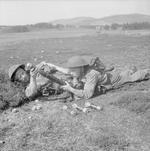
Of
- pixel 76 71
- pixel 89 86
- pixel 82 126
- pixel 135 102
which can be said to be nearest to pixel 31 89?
pixel 76 71

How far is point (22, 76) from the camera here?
6293mm

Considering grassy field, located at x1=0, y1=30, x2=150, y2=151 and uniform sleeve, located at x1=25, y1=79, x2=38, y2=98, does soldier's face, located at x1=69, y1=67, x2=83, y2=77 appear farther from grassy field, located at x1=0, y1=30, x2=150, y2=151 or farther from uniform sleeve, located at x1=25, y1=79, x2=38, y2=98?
uniform sleeve, located at x1=25, y1=79, x2=38, y2=98

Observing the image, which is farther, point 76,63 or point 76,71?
point 76,71

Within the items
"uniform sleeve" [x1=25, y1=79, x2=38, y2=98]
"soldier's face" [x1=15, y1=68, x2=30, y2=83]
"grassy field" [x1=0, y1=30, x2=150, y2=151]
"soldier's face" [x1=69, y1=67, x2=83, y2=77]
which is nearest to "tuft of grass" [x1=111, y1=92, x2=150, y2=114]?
"grassy field" [x1=0, y1=30, x2=150, y2=151]

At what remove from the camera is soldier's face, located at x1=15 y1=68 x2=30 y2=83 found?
246 inches

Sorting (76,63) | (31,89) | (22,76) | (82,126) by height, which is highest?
(76,63)

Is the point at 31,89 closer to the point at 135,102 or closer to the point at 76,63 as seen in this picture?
the point at 76,63

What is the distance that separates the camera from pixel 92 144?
420 cm

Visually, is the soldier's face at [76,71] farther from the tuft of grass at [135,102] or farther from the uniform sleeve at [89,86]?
the tuft of grass at [135,102]

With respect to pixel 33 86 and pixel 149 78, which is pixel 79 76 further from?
pixel 149 78

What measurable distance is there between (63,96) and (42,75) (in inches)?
26.1

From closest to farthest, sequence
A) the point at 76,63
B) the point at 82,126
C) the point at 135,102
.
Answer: the point at 82,126 → the point at 135,102 → the point at 76,63

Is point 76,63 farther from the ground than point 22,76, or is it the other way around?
point 76,63

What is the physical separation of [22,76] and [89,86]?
1543mm
